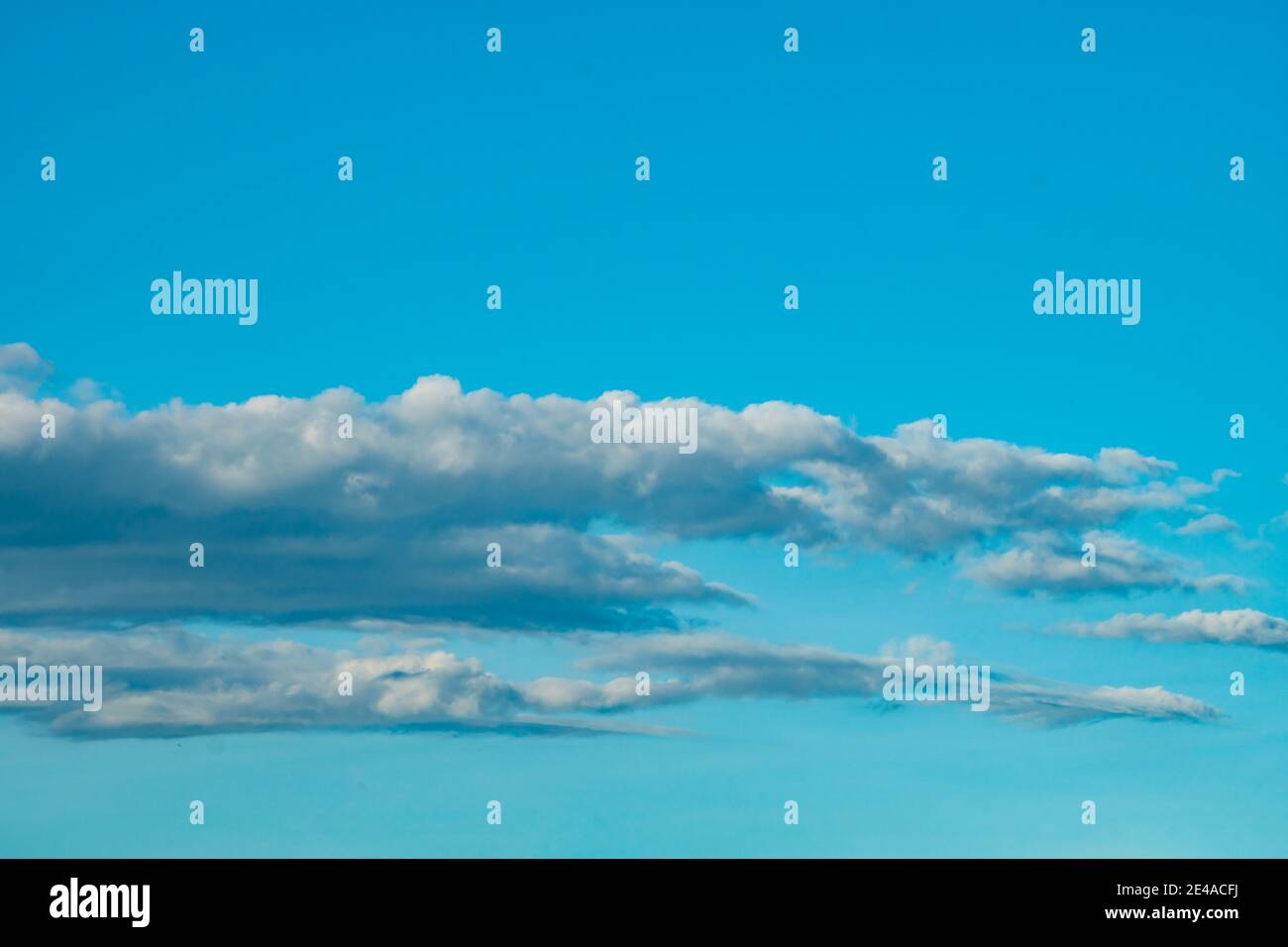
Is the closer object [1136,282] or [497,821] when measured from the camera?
[497,821]

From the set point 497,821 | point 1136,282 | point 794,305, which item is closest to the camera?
point 497,821

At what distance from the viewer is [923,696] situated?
93312mm

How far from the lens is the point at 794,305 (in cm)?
8888

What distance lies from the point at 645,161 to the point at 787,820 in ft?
115

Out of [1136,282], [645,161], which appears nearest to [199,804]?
[645,161]
